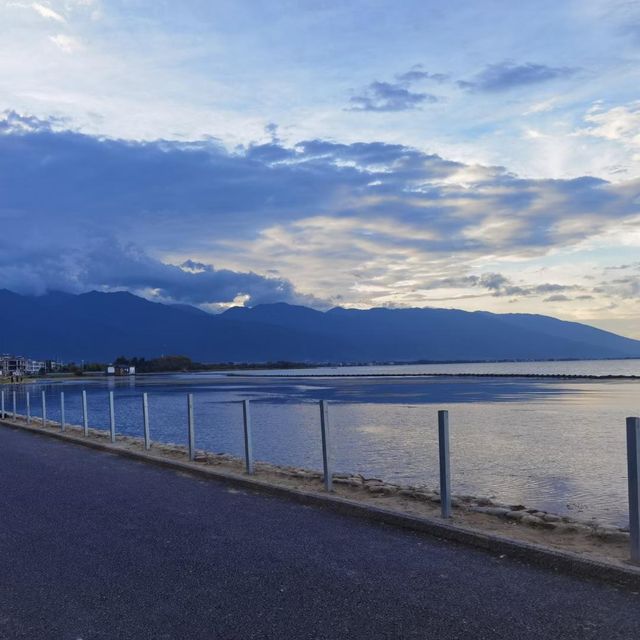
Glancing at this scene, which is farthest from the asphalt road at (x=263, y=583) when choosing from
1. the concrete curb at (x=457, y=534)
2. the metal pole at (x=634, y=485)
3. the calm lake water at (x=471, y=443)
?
the calm lake water at (x=471, y=443)

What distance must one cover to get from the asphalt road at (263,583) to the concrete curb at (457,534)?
16 cm

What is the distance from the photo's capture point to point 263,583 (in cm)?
539

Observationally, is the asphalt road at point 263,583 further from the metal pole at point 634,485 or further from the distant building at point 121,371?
the distant building at point 121,371

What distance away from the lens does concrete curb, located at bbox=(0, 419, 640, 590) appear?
17.8 feet

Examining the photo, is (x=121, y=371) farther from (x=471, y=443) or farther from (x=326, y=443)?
(x=326, y=443)

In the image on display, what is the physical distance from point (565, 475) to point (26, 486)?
1002 cm

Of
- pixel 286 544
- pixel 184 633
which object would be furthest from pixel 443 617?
pixel 286 544

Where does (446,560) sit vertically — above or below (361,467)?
above

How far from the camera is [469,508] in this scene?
8641 mm

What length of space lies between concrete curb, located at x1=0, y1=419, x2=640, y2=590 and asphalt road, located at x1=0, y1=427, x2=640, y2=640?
159 mm

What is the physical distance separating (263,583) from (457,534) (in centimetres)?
217

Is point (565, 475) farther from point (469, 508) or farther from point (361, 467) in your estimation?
point (469, 508)

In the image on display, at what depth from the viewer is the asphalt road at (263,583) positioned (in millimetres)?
4512

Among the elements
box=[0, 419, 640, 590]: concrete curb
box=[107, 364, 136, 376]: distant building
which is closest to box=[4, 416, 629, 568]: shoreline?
box=[0, 419, 640, 590]: concrete curb
